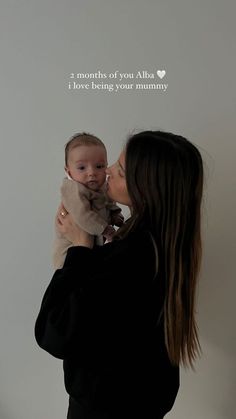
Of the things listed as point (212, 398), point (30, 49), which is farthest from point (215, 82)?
point (212, 398)

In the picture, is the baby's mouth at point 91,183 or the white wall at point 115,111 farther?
the white wall at point 115,111

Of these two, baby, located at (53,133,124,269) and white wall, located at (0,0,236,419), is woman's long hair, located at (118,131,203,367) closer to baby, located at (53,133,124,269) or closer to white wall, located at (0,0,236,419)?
baby, located at (53,133,124,269)

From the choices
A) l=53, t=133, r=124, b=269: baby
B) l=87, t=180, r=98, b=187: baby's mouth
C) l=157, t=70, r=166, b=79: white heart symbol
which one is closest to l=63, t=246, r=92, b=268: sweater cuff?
l=53, t=133, r=124, b=269: baby

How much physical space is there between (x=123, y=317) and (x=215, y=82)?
0.81m

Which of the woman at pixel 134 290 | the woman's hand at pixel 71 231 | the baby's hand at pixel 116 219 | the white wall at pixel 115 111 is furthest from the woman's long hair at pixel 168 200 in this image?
the white wall at pixel 115 111

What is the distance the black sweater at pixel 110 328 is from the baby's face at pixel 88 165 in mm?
233

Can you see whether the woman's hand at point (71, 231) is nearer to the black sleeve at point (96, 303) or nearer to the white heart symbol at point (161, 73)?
the black sleeve at point (96, 303)

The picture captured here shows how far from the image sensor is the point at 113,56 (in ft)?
4.33

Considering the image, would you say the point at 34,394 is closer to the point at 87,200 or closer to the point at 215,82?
the point at 87,200

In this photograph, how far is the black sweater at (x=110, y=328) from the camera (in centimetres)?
91

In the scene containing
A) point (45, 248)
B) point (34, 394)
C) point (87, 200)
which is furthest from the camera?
point (34, 394)

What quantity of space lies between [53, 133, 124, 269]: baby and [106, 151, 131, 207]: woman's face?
0.39 feet

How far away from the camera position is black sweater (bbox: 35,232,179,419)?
2.97ft

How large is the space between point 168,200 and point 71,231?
0.98ft
